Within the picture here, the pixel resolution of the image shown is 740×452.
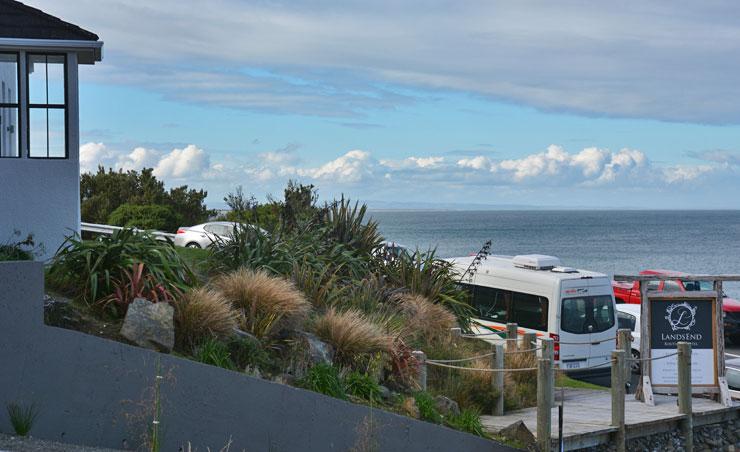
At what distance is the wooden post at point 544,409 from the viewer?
1201 cm

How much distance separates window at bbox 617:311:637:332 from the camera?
22938 millimetres

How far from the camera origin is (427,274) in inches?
688

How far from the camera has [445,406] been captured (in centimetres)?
1223

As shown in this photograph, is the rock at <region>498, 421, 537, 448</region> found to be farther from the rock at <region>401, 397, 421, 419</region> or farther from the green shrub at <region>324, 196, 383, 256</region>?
the green shrub at <region>324, 196, 383, 256</region>

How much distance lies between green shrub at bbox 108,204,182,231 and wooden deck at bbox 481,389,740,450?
20514 mm

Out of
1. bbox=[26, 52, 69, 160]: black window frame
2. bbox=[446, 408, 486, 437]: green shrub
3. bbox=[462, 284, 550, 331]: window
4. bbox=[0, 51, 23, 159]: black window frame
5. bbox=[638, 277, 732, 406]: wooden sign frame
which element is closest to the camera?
bbox=[446, 408, 486, 437]: green shrub

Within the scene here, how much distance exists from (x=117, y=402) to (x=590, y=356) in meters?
12.2

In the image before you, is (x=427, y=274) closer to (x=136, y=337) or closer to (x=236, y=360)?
(x=236, y=360)

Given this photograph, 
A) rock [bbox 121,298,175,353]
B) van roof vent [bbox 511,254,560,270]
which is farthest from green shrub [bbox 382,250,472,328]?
rock [bbox 121,298,175,353]

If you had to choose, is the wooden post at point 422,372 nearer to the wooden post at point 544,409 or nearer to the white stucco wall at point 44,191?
the wooden post at point 544,409

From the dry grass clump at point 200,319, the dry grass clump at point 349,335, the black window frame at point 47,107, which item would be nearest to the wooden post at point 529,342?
the dry grass clump at point 349,335

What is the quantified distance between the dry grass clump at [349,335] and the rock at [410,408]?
2.94ft

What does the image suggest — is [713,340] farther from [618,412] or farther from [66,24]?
[66,24]

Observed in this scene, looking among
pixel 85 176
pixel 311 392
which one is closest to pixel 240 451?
pixel 311 392
